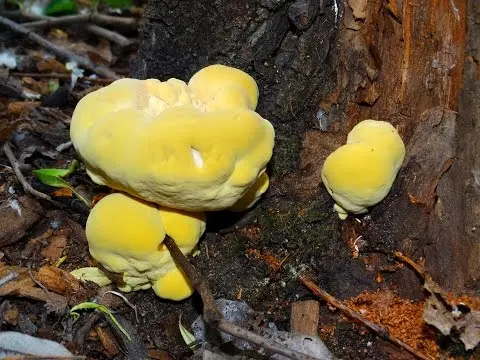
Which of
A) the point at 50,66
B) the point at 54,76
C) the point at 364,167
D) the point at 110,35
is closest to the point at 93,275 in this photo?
the point at 364,167

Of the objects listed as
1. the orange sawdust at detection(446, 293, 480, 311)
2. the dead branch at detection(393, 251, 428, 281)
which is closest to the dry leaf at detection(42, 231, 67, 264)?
the dead branch at detection(393, 251, 428, 281)

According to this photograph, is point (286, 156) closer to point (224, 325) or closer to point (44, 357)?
point (224, 325)

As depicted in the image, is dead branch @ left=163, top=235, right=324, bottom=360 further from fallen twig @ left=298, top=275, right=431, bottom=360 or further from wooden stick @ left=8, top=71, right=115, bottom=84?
wooden stick @ left=8, top=71, right=115, bottom=84

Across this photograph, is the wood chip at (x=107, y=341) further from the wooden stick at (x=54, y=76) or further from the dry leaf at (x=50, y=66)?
the dry leaf at (x=50, y=66)

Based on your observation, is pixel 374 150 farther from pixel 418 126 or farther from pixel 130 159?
pixel 130 159

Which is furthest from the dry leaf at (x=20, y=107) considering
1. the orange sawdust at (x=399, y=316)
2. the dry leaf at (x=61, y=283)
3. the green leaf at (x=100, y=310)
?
the orange sawdust at (x=399, y=316)

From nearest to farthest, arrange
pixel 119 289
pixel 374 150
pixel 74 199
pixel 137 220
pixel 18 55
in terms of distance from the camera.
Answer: pixel 137 220
pixel 374 150
pixel 119 289
pixel 74 199
pixel 18 55

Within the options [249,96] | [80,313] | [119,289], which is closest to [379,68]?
[249,96]
